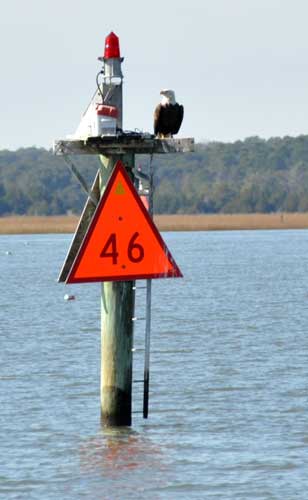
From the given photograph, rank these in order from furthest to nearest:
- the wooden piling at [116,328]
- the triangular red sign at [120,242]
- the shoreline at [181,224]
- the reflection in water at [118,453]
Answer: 1. the shoreline at [181,224]
2. the reflection in water at [118,453]
3. the wooden piling at [116,328]
4. the triangular red sign at [120,242]

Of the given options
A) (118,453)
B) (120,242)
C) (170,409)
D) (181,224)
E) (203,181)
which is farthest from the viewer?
(203,181)

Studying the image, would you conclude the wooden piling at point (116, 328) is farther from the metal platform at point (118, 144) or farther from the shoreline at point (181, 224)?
the shoreline at point (181, 224)

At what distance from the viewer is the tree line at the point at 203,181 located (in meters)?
146

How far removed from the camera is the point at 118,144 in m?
14.9

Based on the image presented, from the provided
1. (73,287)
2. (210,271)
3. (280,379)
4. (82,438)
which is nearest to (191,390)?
(280,379)

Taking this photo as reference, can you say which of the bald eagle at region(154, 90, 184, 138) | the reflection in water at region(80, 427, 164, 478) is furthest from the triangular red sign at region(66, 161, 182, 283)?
the reflection in water at region(80, 427, 164, 478)

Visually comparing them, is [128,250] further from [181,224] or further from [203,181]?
[203,181]

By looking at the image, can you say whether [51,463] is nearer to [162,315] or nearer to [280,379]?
[280,379]

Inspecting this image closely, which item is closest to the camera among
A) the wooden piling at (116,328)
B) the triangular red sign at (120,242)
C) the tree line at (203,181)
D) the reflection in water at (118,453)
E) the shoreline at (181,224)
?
the triangular red sign at (120,242)

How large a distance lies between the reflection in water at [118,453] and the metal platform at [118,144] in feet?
8.66

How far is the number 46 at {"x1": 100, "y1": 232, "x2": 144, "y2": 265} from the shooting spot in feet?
48.4

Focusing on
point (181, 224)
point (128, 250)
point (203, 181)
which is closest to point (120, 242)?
point (128, 250)

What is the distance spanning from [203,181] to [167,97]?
505 feet

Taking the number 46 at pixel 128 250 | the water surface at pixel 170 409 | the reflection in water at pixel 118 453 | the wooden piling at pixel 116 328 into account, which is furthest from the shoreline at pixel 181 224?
the number 46 at pixel 128 250
